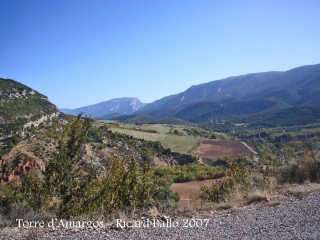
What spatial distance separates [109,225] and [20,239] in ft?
4.87

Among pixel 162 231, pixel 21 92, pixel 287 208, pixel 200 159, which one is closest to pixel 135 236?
pixel 162 231

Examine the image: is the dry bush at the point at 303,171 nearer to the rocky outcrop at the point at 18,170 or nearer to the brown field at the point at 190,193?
the brown field at the point at 190,193

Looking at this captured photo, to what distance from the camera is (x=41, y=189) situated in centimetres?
687

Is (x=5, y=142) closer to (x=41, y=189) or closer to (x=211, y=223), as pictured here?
(x=41, y=189)

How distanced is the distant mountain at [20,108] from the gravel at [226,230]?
43026mm

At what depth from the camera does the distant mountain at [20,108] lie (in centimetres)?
4438

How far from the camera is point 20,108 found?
172 ft

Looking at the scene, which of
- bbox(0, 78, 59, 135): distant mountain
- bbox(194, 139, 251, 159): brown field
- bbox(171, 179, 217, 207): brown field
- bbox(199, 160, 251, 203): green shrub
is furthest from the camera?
bbox(194, 139, 251, 159): brown field

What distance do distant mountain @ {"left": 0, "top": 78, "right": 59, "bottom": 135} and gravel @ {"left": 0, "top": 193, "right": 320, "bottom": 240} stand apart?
43026 millimetres

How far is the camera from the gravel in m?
4.04

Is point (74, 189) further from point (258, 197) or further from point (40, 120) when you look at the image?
point (40, 120)

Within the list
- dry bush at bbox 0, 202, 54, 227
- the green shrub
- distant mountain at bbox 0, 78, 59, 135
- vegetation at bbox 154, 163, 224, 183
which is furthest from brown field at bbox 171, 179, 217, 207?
distant mountain at bbox 0, 78, 59, 135

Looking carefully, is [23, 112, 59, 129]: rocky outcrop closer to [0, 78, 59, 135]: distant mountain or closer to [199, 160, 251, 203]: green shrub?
[0, 78, 59, 135]: distant mountain

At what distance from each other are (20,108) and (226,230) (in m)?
57.5
